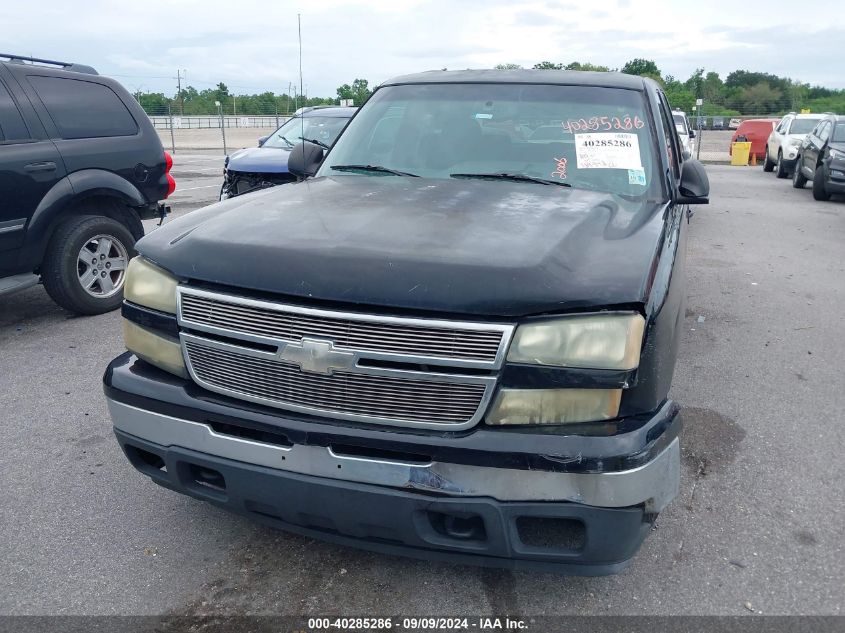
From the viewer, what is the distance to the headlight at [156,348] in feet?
8.49

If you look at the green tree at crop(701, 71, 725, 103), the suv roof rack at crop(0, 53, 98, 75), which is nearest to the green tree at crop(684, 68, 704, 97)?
the green tree at crop(701, 71, 725, 103)

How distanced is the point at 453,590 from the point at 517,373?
981 mm

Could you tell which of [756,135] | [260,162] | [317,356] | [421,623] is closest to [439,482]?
[317,356]

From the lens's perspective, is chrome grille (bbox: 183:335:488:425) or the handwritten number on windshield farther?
the handwritten number on windshield

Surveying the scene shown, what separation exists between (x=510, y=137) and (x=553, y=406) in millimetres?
1873

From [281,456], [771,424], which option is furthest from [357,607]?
[771,424]

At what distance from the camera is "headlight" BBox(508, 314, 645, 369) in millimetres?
2154

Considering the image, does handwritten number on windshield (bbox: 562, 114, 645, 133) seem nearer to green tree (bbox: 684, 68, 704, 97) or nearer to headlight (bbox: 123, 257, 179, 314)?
headlight (bbox: 123, 257, 179, 314)

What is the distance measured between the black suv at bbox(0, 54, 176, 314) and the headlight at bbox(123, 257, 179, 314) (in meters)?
3.30

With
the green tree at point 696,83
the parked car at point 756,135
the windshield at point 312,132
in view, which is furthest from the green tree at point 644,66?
the windshield at point 312,132

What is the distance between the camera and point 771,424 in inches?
161

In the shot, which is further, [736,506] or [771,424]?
[771,424]

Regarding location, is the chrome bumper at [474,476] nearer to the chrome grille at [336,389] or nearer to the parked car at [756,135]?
the chrome grille at [336,389]

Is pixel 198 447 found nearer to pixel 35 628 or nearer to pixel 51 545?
pixel 35 628
